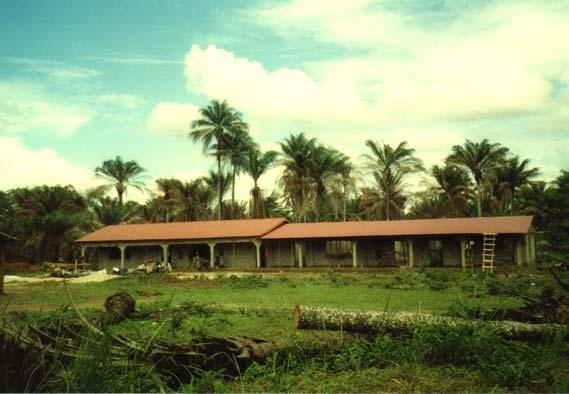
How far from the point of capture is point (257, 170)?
47875 mm

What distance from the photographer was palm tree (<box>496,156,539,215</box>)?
1858 inches

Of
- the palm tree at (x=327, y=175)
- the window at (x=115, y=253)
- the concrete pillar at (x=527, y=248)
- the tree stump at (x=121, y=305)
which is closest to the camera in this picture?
the tree stump at (x=121, y=305)

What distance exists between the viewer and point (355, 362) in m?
6.32

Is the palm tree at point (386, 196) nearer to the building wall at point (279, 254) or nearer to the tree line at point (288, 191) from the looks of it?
the tree line at point (288, 191)

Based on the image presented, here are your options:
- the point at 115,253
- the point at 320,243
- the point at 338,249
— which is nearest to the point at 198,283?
the point at 320,243

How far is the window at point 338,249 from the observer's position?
3381 centimetres

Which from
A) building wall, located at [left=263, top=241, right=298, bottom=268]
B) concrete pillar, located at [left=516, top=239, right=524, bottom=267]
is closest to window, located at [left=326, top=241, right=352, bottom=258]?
building wall, located at [left=263, top=241, right=298, bottom=268]

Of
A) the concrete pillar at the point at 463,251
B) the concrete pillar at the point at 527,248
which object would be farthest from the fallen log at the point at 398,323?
the concrete pillar at the point at 527,248

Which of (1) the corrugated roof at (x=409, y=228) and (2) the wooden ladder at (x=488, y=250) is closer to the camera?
(2) the wooden ladder at (x=488, y=250)

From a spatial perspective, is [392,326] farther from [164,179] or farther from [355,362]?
[164,179]

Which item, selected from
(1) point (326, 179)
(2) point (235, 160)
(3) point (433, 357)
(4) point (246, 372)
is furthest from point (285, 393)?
(2) point (235, 160)

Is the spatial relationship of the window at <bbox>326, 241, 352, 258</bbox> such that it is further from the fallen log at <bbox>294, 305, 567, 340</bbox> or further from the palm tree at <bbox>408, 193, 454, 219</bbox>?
the fallen log at <bbox>294, 305, 567, 340</bbox>

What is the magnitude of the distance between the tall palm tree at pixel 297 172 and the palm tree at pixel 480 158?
48.0 feet

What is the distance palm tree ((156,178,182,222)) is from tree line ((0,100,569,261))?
11 centimetres
